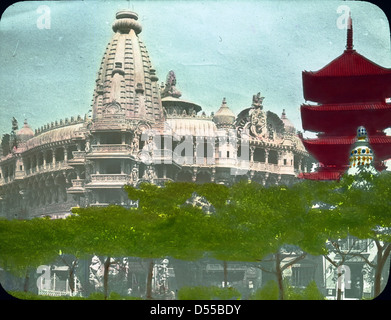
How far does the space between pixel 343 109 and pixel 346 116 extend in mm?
279

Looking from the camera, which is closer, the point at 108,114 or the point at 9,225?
the point at 9,225

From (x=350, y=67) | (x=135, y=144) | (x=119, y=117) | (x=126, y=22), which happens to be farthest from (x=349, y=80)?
(x=119, y=117)

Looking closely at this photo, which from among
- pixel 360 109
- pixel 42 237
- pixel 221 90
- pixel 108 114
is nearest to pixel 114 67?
pixel 108 114

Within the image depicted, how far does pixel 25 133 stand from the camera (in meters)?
30.1

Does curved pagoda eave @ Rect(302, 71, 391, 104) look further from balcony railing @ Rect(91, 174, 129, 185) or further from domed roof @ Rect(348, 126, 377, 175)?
balcony railing @ Rect(91, 174, 129, 185)

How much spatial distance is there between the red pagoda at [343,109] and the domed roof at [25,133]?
28.7 ft

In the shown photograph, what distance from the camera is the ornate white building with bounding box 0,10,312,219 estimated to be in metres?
29.7

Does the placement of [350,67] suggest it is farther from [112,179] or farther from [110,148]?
[112,179]

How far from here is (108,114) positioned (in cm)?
3041

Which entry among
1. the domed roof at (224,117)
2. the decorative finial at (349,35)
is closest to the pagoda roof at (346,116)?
the decorative finial at (349,35)
